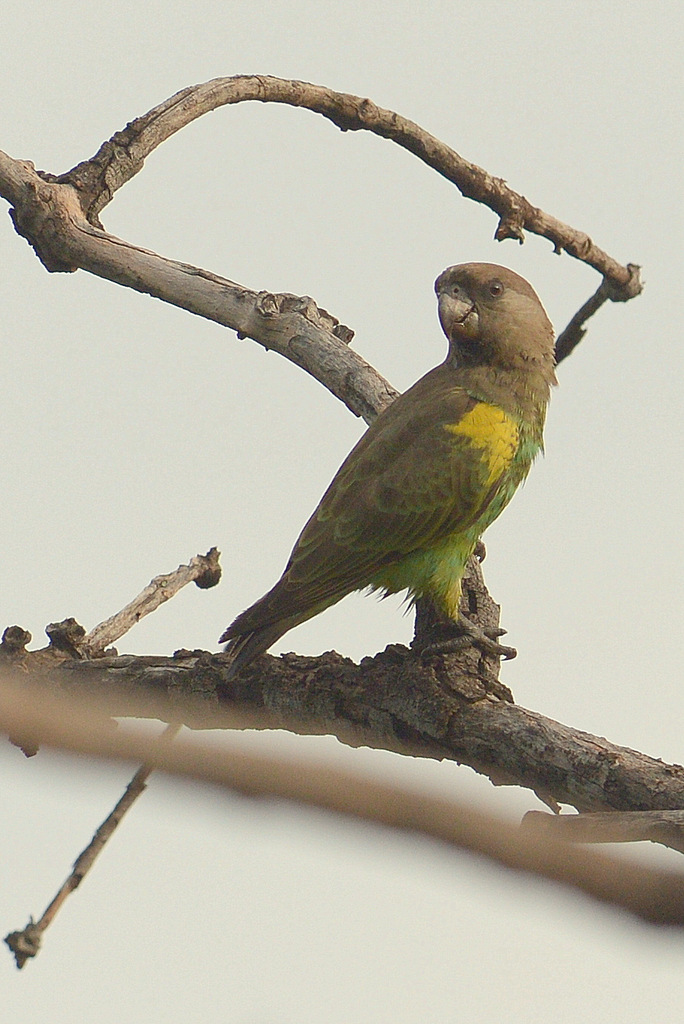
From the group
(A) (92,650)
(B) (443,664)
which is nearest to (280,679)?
(B) (443,664)

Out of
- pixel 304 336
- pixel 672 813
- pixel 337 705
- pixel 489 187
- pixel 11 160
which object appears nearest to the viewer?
pixel 672 813

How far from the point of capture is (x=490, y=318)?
4562 millimetres

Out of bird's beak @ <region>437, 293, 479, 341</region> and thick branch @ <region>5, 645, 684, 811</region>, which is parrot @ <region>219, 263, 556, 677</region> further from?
thick branch @ <region>5, 645, 684, 811</region>

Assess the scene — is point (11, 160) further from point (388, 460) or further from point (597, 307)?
point (597, 307)

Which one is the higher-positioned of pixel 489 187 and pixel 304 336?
pixel 489 187

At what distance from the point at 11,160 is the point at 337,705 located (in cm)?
329

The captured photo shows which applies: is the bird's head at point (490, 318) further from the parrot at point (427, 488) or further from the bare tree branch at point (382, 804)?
the bare tree branch at point (382, 804)

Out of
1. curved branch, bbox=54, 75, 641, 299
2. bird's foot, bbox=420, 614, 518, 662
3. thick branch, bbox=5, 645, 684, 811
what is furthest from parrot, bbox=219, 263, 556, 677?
curved branch, bbox=54, 75, 641, 299

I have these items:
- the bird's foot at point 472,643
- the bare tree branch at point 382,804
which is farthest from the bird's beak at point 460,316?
the bare tree branch at point 382,804

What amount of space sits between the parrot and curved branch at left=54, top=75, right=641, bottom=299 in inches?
58.5

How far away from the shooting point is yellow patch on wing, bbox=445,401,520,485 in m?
4.25

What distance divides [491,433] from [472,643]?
2.90 ft

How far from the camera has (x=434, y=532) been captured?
13.6ft

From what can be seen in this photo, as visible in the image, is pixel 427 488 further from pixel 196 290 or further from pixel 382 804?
pixel 382 804
